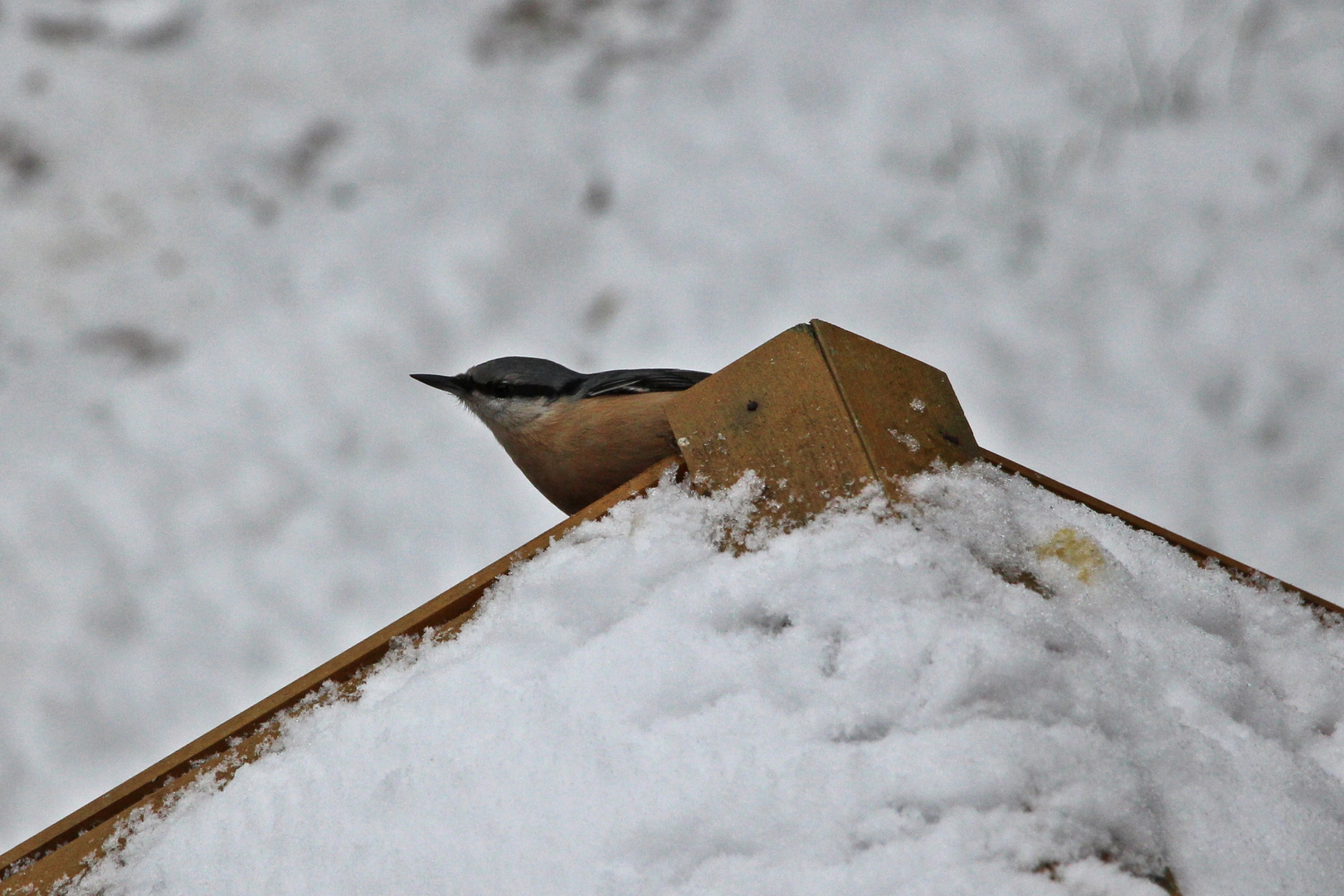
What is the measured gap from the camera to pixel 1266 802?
113 cm

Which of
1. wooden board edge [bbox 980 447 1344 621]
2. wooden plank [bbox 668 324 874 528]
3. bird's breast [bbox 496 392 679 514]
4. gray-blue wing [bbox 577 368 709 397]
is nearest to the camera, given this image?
wooden plank [bbox 668 324 874 528]

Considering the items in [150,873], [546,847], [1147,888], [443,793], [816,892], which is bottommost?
[1147,888]

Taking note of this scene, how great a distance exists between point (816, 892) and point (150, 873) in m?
0.85

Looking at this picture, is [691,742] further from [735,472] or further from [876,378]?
[876,378]

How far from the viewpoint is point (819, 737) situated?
1.09 m

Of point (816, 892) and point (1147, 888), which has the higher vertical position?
point (816, 892)

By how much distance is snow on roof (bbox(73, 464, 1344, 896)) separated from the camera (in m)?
1.01

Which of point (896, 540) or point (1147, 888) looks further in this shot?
point (896, 540)

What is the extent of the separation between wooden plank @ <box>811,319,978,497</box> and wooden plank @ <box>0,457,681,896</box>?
497mm

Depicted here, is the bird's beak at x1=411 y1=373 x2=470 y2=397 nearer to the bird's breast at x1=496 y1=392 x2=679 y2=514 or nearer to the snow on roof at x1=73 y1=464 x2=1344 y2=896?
the bird's breast at x1=496 y1=392 x2=679 y2=514

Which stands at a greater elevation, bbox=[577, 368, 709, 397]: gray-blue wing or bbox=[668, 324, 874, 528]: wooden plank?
bbox=[577, 368, 709, 397]: gray-blue wing

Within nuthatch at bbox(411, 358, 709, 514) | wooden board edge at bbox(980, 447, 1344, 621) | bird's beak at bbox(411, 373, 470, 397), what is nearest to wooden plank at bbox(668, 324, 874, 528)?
nuthatch at bbox(411, 358, 709, 514)

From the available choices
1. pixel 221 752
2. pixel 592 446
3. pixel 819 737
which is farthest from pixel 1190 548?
pixel 221 752

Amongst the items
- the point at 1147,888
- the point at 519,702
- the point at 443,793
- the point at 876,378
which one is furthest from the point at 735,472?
the point at 1147,888
